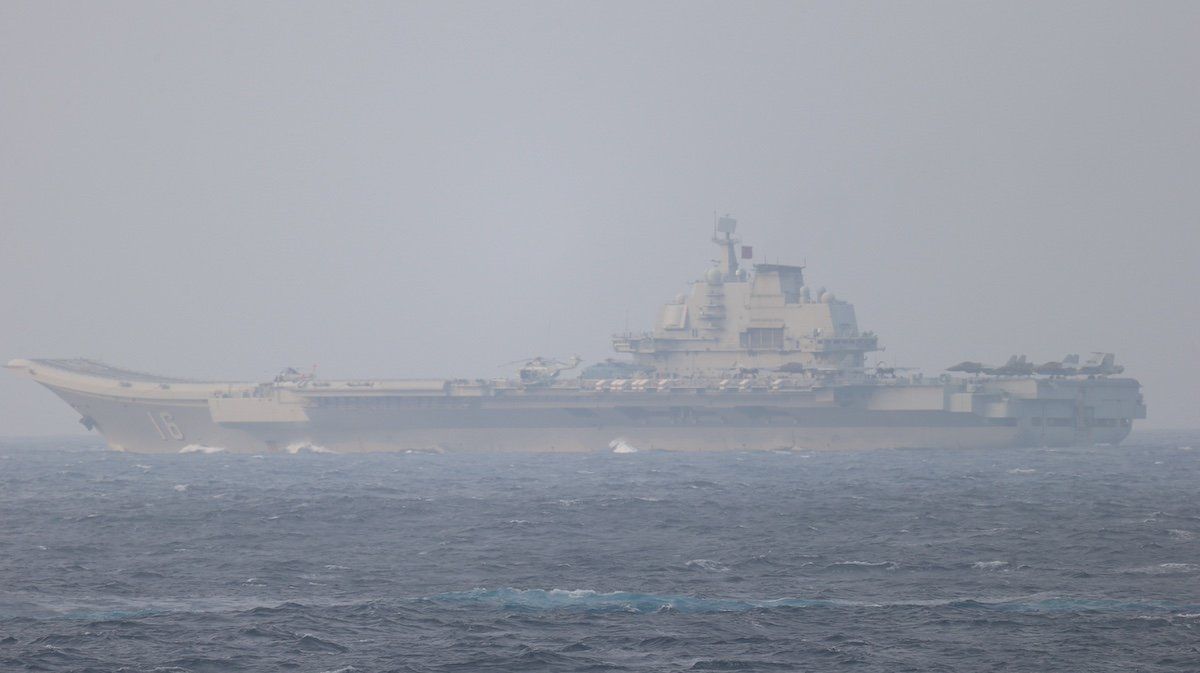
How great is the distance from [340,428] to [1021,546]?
42.4 meters

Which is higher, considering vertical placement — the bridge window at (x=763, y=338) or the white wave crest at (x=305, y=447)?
the bridge window at (x=763, y=338)

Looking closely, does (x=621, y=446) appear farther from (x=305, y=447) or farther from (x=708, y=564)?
(x=708, y=564)

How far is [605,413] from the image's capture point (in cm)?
6366

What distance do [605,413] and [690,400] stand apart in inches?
151

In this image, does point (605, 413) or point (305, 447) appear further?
point (305, 447)

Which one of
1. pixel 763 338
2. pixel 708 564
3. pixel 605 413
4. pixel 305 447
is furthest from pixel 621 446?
pixel 708 564

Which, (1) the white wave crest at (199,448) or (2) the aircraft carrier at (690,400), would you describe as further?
(1) the white wave crest at (199,448)

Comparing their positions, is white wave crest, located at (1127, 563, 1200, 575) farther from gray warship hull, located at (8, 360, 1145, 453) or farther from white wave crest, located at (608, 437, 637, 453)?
white wave crest, located at (608, 437, 637, 453)

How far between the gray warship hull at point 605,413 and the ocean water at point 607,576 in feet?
53.8

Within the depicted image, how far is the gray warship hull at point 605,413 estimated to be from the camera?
61.7 metres

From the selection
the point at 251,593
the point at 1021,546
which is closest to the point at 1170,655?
the point at 1021,546

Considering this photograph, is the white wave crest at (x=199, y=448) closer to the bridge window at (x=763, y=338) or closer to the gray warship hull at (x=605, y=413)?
the gray warship hull at (x=605, y=413)

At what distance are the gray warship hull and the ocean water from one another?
16.4 metres

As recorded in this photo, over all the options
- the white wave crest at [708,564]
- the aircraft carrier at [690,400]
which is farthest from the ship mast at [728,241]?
the white wave crest at [708,564]
